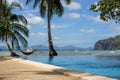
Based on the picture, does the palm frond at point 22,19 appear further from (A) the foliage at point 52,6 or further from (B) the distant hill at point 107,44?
(B) the distant hill at point 107,44

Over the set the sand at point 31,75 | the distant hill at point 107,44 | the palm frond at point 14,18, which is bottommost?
the distant hill at point 107,44

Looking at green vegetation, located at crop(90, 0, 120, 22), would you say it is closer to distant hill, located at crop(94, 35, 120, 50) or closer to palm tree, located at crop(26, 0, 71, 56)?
palm tree, located at crop(26, 0, 71, 56)

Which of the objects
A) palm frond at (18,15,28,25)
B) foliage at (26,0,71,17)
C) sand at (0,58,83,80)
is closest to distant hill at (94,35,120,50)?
foliage at (26,0,71,17)

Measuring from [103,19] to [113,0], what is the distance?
806 millimetres

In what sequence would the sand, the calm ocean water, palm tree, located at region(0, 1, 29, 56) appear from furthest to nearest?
palm tree, located at region(0, 1, 29, 56), the calm ocean water, the sand

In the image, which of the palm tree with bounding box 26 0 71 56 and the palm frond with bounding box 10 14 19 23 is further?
the palm tree with bounding box 26 0 71 56

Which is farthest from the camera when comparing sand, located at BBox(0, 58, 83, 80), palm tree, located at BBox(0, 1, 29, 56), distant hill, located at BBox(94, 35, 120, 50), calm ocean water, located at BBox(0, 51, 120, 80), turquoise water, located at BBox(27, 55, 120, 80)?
distant hill, located at BBox(94, 35, 120, 50)

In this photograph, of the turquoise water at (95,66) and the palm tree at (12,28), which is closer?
the turquoise water at (95,66)

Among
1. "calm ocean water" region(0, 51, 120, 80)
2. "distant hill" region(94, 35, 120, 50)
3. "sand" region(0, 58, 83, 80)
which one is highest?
"sand" region(0, 58, 83, 80)

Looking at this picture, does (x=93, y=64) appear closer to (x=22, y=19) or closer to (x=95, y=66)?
(x=95, y=66)

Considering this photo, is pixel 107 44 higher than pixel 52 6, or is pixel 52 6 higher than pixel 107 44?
pixel 52 6

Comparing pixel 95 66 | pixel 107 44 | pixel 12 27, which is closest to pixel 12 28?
pixel 12 27

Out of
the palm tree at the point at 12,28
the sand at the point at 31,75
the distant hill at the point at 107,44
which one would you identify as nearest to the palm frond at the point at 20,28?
the palm tree at the point at 12,28

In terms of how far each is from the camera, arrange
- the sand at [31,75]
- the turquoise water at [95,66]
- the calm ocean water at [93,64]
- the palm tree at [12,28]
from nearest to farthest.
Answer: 1. the sand at [31,75]
2. the turquoise water at [95,66]
3. the calm ocean water at [93,64]
4. the palm tree at [12,28]
